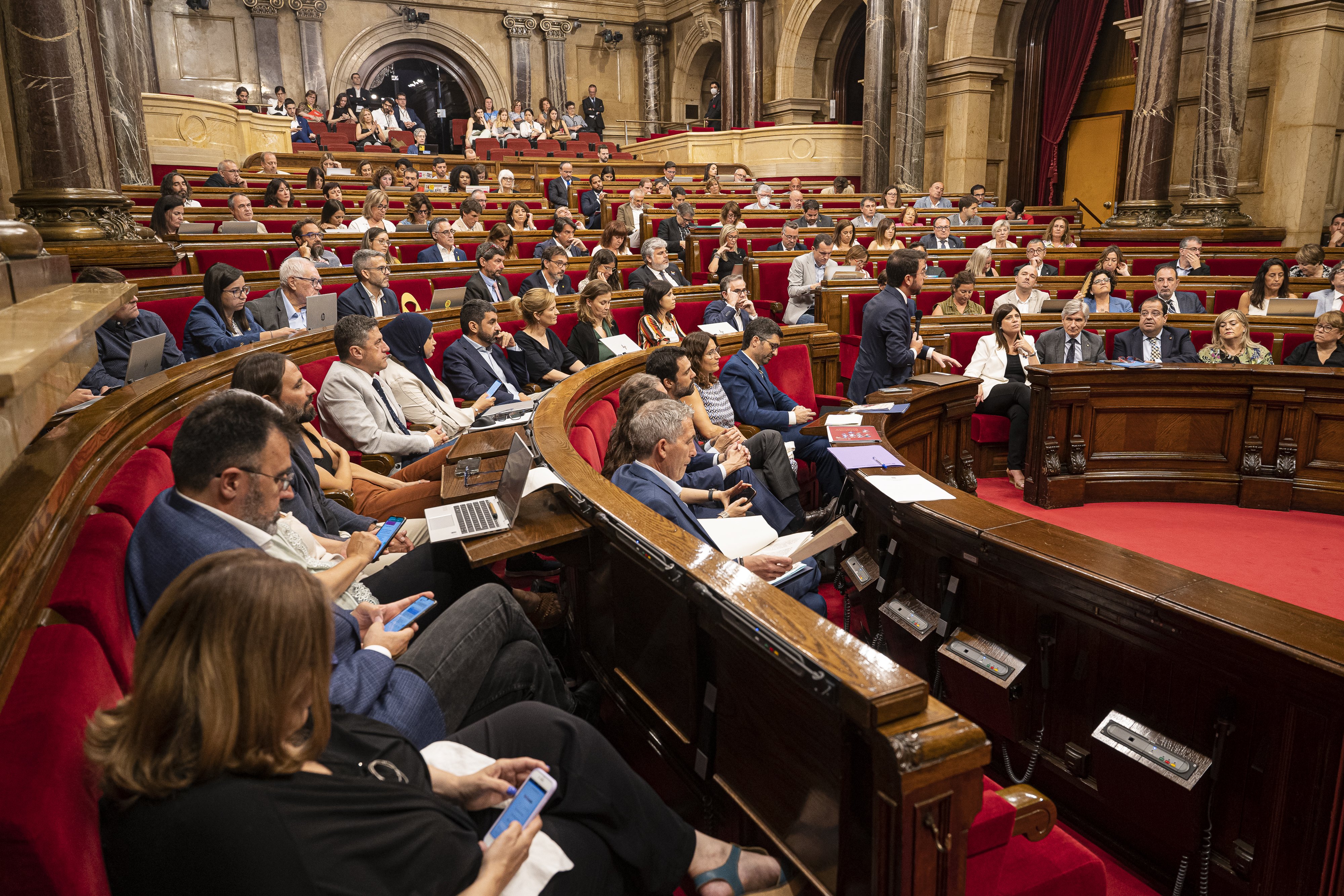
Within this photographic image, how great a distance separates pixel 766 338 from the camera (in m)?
3.98

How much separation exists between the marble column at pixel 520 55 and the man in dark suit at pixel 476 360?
14.3m

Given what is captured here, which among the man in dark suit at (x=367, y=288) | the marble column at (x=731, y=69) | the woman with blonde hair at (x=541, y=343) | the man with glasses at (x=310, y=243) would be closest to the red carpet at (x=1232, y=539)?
the woman with blonde hair at (x=541, y=343)

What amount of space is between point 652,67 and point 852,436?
55.7 ft

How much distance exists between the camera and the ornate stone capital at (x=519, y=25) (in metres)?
16.8

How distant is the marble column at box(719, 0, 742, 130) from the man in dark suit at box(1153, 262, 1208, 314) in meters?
10.8

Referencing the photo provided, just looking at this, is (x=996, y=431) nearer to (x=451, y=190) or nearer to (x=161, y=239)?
(x=161, y=239)

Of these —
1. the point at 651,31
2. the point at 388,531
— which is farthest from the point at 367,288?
the point at 651,31

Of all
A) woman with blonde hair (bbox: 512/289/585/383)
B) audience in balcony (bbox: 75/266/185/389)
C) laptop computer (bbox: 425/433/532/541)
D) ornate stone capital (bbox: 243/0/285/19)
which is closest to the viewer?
laptop computer (bbox: 425/433/532/541)

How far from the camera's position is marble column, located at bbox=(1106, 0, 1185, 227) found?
827 cm

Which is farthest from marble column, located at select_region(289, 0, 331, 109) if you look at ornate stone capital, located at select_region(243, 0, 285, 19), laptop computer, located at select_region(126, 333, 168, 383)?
laptop computer, located at select_region(126, 333, 168, 383)

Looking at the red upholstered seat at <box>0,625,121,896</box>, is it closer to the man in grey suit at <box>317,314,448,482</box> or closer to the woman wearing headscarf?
the man in grey suit at <box>317,314,448,482</box>

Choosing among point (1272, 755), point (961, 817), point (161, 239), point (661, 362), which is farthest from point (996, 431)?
point (161, 239)

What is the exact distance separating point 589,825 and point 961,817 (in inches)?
22.2

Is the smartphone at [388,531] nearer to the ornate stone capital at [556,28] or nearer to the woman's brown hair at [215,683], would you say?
the woman's brown hair at [215,683]
